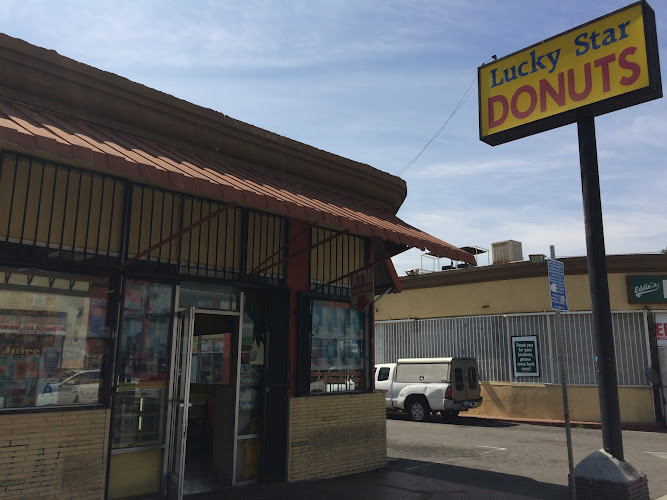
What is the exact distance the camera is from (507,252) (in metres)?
21.2

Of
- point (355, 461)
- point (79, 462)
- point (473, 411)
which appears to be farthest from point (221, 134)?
point (473, 411)

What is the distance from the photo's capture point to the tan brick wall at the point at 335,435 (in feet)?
27.6

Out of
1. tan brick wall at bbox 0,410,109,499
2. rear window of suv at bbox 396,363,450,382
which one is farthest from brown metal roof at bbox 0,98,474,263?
rear window of suv at bbox 396,363,450,382

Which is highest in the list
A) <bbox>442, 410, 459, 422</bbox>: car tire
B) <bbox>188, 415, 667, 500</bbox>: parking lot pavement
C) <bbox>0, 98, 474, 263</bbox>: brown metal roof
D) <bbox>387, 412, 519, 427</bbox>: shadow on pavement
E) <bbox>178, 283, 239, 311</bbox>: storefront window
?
<bbox>0, 98, 474, 263</bbox>: brown metal roof

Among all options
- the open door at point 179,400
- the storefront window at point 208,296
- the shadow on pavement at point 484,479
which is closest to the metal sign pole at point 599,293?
the shadow on pavement at point 484,479

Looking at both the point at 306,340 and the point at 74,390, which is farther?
the point at 306,340

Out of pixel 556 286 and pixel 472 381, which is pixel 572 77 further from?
pixel 472 381

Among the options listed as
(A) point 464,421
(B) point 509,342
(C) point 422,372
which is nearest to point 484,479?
(C) point 422,372

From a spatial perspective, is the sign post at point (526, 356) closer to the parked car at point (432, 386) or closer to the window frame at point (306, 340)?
the parked car at point (432, 386)

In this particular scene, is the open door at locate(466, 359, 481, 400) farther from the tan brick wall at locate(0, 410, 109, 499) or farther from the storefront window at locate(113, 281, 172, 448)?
the tan brick wall at locate(0, 410, 109, 499)

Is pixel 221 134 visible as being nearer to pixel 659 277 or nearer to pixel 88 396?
pixel 88 396

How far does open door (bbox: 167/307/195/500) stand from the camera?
699 cm

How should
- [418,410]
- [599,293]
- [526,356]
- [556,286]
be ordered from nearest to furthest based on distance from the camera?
[556,286] < [599,293] < [418,410] < [526,356]

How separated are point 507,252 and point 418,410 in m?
7.30
